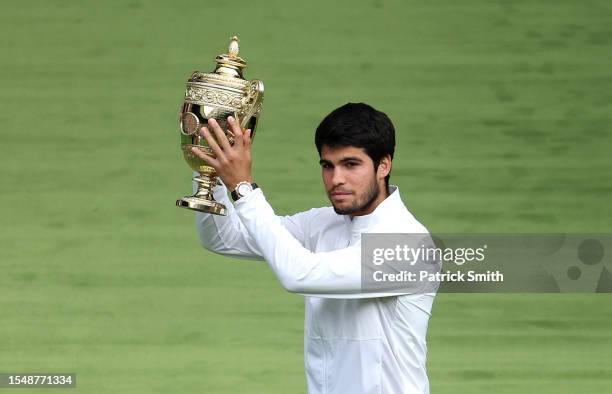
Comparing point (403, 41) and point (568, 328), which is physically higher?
point (403, 41)

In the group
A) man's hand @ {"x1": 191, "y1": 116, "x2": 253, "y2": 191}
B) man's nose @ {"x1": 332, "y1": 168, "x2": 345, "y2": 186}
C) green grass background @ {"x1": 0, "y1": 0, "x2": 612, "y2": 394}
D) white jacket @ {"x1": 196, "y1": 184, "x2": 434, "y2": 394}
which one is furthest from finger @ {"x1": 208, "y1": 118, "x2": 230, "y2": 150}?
green grass background @ {"x1": 0, "y1": 0, "x2": 612, "y2": 394}

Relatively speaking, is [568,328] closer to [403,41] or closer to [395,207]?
[403,41]

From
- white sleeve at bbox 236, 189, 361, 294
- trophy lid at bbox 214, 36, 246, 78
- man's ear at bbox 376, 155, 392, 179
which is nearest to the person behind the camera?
white sleeve at bbox 236, 189, 361, 294

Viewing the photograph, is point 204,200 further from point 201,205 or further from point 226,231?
point 226,231

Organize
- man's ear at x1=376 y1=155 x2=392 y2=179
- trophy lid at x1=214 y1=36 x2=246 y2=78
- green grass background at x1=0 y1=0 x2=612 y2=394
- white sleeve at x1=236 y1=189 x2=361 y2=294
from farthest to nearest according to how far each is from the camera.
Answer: green grass background at x1=0 y1=0 x2=612 y2=394, trophy lid at x1=214 y1=36 x2=246 y2=78, man's ear at x1=376 y1=155 x2=392 y2=179, white sleeve at x1=236 y1=189 x2=361 y2=294

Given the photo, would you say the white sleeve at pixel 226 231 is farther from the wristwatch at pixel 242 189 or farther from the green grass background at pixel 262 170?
the green grass background at pixel 262 170

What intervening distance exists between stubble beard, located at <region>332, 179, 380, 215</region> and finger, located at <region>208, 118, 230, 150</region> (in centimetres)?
26

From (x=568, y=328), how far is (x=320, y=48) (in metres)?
1.30

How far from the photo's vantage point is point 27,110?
5008mm

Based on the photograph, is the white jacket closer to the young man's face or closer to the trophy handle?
the young man's face

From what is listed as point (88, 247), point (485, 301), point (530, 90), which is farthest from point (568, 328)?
point (88, 247)

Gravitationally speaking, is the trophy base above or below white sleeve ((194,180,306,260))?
above

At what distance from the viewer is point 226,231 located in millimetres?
3273

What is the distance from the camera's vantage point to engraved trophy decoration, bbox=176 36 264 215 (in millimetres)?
3121
